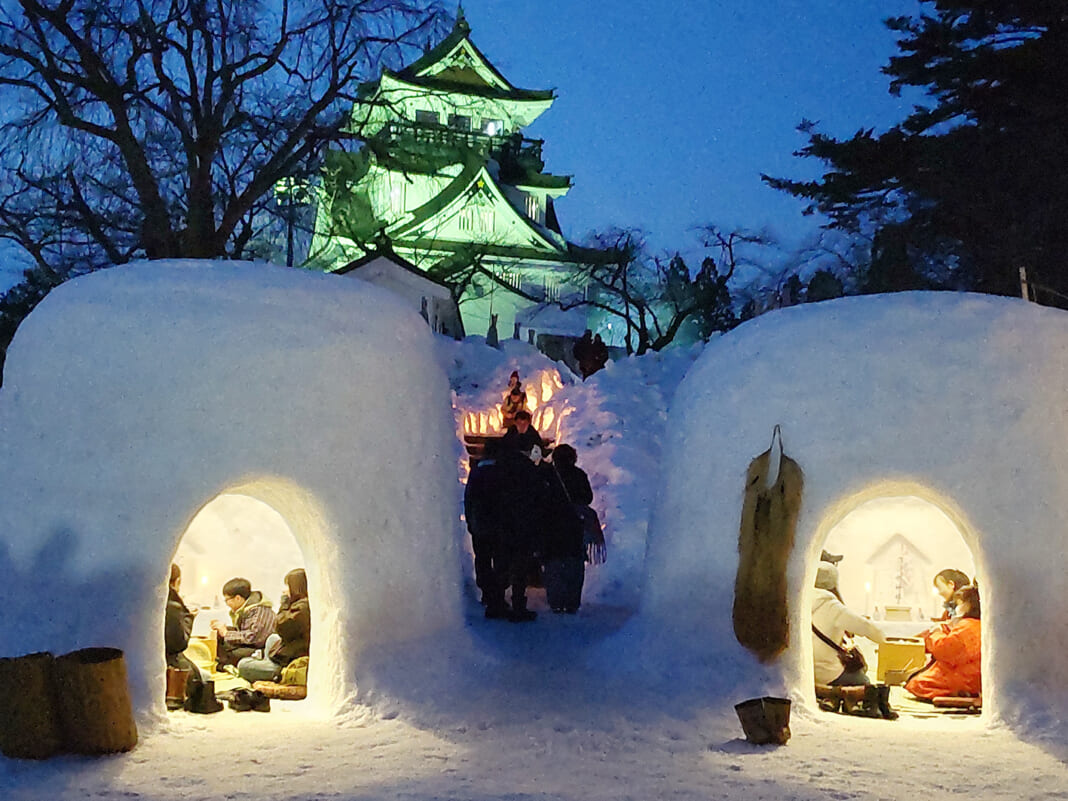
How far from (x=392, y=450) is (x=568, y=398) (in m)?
7.84

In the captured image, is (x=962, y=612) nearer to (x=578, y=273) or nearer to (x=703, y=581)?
(x=703, y=581)

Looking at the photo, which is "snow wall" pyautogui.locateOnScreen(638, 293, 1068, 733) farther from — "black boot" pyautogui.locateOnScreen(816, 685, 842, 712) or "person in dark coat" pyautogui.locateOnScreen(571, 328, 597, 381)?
"person in dark coat" pyautogui.locateOnScreen(571, 328, 597, 381)

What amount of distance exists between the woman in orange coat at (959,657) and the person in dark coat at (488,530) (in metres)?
3.07

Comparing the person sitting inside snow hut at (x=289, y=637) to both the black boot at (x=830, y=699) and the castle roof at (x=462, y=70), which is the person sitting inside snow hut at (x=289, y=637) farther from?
the castle roof at (x=462, y=70)

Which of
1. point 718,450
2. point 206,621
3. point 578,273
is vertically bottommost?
point 206,621

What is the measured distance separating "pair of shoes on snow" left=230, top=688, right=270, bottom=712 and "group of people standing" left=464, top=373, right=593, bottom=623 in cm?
232

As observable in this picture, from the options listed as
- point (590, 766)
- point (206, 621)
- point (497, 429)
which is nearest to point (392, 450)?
point (590, 766)

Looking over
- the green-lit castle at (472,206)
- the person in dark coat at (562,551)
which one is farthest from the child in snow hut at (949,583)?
the green-lit castle at (472,206)

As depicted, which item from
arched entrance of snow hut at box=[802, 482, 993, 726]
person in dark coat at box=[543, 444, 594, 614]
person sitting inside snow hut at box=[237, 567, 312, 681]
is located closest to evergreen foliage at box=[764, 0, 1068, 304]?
arched entrance of snow hut at box=[802, 482, 993, 726]

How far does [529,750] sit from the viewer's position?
16.6 feet

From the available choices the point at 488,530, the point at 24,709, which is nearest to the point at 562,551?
the point at 488,530

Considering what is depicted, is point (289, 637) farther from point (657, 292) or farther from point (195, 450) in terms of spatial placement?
point (657, 292)

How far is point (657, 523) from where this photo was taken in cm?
710

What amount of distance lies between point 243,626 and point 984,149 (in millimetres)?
9966
